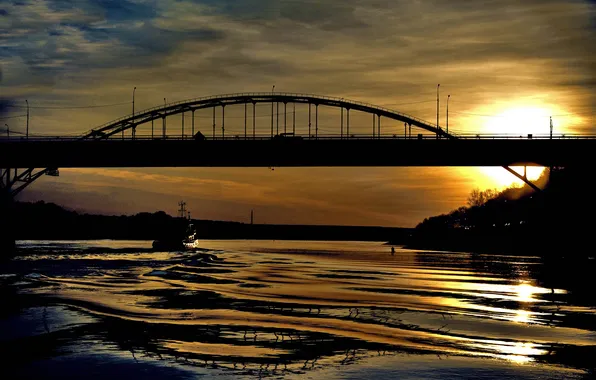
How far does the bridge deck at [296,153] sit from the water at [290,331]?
55.4m

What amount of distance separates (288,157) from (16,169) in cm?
4167

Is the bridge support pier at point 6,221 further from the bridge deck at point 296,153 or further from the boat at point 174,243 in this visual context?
the boat at point 174,243

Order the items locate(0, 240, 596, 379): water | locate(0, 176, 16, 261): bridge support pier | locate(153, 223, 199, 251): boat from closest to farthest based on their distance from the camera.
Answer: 1. locate(0, 240, 596, 379): water
2. locate(0, 176, 16, 261): bridge support pier
3. locate(153, 223, 199, 251): boat

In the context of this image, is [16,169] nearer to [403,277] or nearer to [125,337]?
[403,277]

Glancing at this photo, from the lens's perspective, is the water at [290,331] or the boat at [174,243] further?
the boat at [174,243]

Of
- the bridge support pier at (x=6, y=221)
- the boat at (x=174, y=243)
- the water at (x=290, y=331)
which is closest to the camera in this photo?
the water at (x=290, y=331)

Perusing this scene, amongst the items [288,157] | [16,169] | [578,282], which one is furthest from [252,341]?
[16,169]

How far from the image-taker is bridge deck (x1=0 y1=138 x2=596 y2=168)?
4031 inches

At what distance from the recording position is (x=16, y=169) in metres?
114

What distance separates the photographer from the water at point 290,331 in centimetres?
2080

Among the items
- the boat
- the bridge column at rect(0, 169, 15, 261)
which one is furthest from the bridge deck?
the boat

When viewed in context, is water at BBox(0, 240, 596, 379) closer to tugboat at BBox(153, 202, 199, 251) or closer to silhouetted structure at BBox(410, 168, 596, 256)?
silhouetted structure at BBox(410, 168, 596, 256)

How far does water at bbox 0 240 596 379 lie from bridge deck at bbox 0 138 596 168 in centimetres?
5537

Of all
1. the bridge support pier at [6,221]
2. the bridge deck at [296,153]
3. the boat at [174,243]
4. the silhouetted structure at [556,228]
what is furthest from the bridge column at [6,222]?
the silhouetted structure at [556,228]
